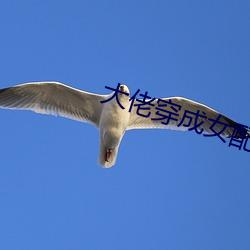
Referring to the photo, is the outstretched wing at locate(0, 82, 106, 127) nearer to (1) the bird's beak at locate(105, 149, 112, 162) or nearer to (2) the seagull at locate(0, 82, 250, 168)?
(2) the seagull at locate(0, 82, 250, 168)

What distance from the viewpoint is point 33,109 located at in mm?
14812

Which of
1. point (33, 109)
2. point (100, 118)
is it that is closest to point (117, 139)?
point (100, 118)

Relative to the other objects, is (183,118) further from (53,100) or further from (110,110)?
(53,100)

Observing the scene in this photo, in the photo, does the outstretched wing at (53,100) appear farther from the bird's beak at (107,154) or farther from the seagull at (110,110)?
the bird's beak at (107,154)

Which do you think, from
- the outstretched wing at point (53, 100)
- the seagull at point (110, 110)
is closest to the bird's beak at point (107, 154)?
the seagull at point (110, 110)

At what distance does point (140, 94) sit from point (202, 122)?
4.87 feet

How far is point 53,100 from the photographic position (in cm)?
1485

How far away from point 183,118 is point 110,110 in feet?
4.72

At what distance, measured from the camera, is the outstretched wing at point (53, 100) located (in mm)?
14648

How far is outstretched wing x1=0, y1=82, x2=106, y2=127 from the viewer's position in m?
14.6

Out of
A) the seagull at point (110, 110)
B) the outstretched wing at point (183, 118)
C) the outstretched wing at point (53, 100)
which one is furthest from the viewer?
the outstretched wing at point (183, 118)

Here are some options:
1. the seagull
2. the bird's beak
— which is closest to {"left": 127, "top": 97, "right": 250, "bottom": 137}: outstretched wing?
the seagull

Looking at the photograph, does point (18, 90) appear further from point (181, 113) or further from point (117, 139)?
point (181, 113)

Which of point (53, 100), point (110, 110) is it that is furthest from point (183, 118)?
point (53, 100)
